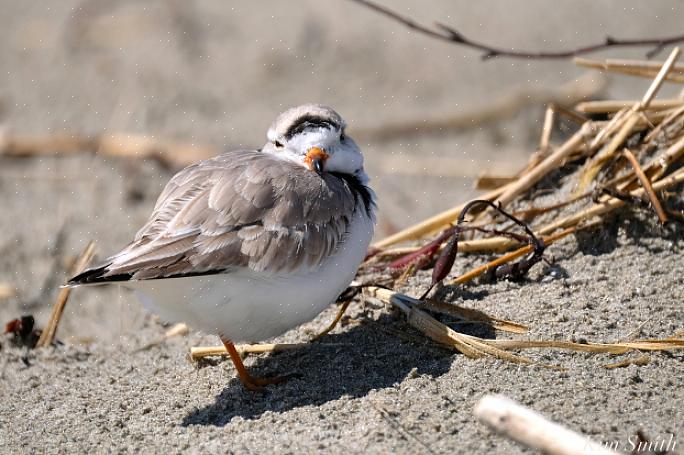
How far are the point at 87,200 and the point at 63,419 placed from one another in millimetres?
3140

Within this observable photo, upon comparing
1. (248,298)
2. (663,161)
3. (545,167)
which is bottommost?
(248,298)

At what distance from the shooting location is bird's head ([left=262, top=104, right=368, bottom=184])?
4203 mm

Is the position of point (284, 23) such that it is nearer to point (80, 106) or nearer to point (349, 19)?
point (349, 19)

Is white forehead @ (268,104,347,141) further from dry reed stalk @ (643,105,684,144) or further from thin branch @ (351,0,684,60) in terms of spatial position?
dry reed stalk @ (643,105,684,144)

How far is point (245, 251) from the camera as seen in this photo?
3652 mm

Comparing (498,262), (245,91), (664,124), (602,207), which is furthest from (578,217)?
(245,91)

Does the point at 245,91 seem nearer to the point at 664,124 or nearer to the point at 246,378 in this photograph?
the point at 664,124

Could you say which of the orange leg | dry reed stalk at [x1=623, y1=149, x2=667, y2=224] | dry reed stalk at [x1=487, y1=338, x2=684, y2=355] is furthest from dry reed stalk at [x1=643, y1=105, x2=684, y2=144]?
the orange leg

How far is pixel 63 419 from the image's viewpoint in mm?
3754

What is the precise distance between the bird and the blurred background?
1.71 meters

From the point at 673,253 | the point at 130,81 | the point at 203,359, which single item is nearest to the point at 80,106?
the point at 130,81

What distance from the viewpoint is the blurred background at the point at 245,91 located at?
6.41m

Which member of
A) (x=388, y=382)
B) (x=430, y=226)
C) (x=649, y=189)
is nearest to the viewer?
(x=388, y=382)

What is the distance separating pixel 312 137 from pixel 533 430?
2078mm
